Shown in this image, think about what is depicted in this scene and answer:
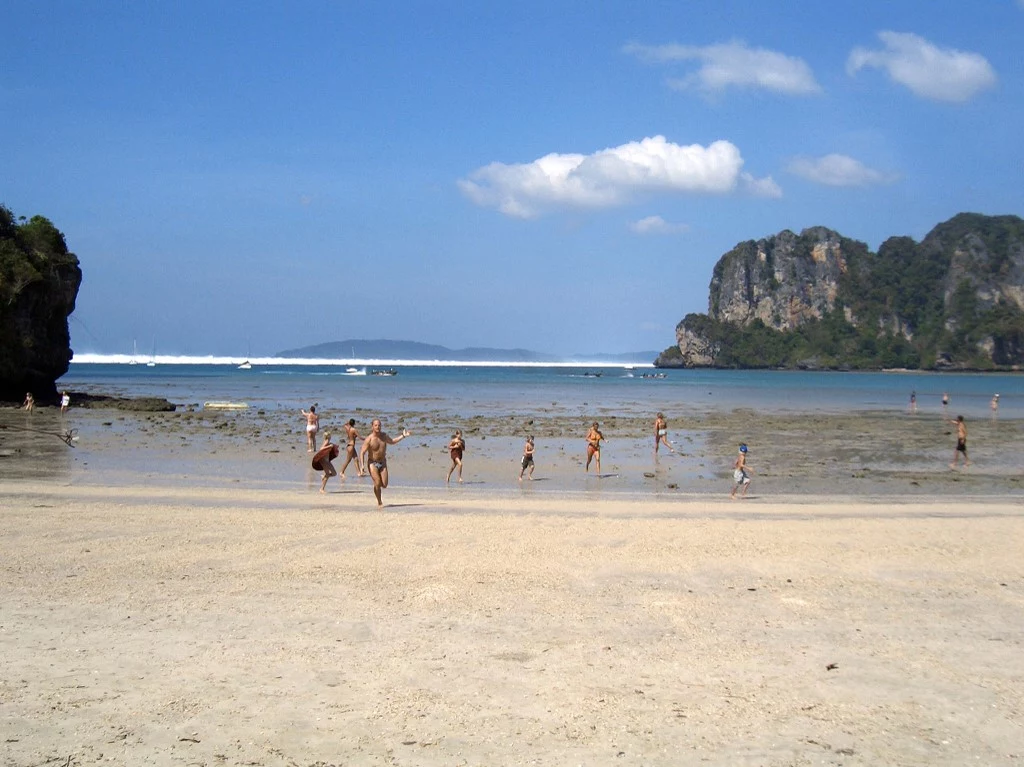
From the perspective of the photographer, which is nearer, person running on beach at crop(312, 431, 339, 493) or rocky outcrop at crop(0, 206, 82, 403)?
person running on beach at crop(312, 431, 339, 493)

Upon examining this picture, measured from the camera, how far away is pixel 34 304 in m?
46.2

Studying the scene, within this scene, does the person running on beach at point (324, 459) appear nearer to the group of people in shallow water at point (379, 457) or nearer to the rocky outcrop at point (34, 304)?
the group of people in shallow water at point (379, 457)

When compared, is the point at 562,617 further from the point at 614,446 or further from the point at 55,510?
the point at 614,446

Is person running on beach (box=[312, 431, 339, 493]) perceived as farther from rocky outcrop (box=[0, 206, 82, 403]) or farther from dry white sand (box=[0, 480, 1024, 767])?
rocky outcrop (box=[0, 206, 82, 403])

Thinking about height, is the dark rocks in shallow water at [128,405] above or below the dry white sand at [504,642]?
above

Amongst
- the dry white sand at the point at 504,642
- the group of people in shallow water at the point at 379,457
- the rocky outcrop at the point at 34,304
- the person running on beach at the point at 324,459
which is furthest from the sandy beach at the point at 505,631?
the rocky outcrop at the point at 34,304

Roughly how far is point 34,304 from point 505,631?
152ft

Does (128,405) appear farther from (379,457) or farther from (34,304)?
(379,457)

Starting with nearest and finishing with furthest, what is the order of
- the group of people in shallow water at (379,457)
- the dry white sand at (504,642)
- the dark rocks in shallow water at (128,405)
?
the dry white sand at (504,642) < the group of people in shallow water at (379,457) < the dark rocks in shallow water at (128,405)

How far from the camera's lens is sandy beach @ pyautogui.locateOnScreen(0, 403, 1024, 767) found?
579 centimetres

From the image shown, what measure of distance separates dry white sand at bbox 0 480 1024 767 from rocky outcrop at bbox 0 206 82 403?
3568cm

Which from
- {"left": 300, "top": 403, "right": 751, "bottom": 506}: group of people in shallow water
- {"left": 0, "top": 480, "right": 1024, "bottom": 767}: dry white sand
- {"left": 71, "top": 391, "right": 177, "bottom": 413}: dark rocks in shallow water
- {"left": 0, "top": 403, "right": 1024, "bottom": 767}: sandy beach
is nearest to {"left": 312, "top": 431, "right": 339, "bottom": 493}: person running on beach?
{"left": 300, "top": 403, "right": 751, "bottom": 506}: group of people in shallow water

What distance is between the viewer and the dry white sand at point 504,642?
5.76m

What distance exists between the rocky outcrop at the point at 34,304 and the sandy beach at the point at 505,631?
32918 mm
